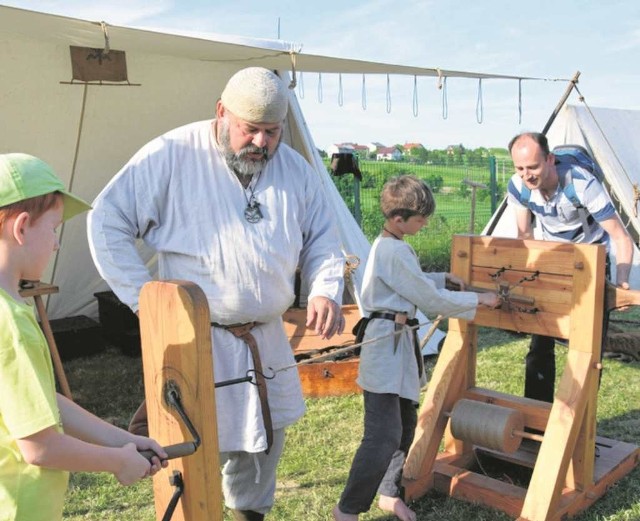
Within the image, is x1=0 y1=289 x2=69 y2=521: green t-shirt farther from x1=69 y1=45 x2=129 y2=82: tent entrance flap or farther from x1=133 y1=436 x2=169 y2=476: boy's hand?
x1=69 y1=45 x2=129 y2=82: tent entrance flap

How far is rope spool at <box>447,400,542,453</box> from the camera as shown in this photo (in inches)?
106

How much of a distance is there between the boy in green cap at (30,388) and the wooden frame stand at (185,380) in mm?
85

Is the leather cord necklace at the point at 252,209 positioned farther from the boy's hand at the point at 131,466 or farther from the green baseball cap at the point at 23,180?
the boy's hand at the point at 131,466

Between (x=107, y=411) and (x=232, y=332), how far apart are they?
8.31 ft

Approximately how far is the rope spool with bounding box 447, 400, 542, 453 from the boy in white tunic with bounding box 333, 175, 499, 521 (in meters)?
0.29

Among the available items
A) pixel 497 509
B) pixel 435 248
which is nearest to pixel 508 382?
pixel 497 509

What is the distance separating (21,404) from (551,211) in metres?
2.69

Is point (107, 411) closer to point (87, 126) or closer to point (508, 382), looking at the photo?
point (87, 126)

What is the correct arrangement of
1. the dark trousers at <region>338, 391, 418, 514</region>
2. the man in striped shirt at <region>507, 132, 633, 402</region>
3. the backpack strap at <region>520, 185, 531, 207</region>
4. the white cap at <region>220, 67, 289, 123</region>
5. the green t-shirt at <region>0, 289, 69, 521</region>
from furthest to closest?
the backpack strap at <region>520, 185, 531, 207</region> → the man in striped shirt at <region>507, 132, 633, 402</region> → the dark trousers at <region>338, 391, 418, 514</region> → the white cap at <region>220, 67, 289, 123</region> → the green t-shirt at <region>0, 289, 69, 521</region>

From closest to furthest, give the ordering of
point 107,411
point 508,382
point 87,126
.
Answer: point 107,411
point 508,382
point 87,126

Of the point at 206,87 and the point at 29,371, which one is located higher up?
the point at 206,87

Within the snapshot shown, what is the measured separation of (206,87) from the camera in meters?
5.34

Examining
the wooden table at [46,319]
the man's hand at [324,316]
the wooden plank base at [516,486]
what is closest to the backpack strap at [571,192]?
the wooden plank base at [516,486]

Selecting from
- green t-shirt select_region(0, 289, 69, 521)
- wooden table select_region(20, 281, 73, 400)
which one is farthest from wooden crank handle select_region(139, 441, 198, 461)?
wooden table select_region(20, 281, 73, 400)
